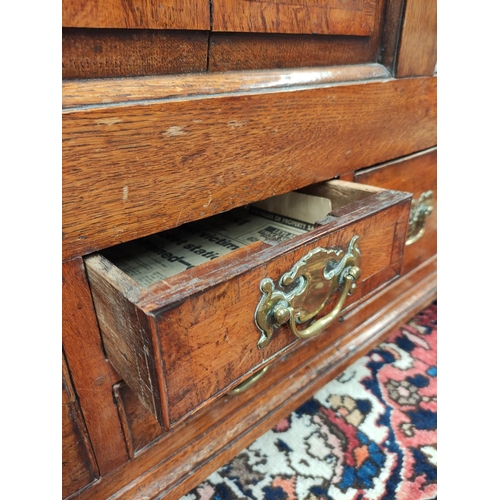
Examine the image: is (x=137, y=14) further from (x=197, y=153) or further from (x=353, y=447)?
(x=353, y=447)

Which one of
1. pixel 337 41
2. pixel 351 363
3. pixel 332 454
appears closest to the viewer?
pixel 337 41

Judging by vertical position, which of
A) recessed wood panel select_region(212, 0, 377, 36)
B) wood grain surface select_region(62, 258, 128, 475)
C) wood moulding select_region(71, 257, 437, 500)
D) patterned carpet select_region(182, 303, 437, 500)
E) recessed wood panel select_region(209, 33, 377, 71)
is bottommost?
patterned carpet select_region(182, 303, 437, 500)

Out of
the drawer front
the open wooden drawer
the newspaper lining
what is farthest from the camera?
the drawer front

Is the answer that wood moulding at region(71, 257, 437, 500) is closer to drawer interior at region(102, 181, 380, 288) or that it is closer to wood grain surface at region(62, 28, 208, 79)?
drawer interior at region(102, 181, 380, 288)

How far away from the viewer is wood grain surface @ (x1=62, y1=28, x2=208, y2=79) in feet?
1.02

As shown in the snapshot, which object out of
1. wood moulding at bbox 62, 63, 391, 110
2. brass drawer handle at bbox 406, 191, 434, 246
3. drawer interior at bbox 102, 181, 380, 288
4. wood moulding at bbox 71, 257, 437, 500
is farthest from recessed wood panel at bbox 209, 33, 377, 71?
wood moulding at bbox 71, 257, 437, 500

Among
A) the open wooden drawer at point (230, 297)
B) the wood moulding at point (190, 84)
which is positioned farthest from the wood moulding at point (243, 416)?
the wood moulding at point (190, 84)

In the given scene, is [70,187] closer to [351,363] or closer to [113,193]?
[113,193]

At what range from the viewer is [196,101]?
356 millimetres

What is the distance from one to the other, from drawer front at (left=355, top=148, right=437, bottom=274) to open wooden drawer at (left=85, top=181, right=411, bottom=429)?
0.14 m

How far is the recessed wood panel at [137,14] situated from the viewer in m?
0.30

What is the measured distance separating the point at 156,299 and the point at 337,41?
0.38 m

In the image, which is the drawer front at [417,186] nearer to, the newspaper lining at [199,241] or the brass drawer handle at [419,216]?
the brass drawer handle at [419,216]

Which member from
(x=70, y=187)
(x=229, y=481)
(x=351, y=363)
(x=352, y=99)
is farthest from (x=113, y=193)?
(x=351, y=363)
